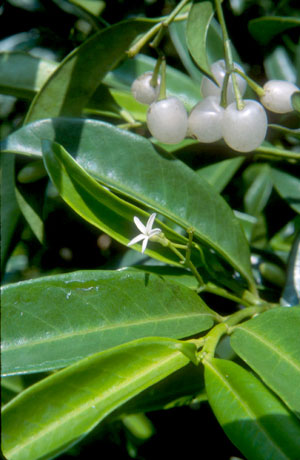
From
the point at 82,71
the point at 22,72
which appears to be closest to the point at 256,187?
the point at 82,71

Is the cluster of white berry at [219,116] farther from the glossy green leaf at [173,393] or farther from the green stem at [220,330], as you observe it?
the glossy green leaf at [173,393]

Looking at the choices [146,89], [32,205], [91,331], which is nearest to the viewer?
[91,331]

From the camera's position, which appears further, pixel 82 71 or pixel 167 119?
pixel 82 71

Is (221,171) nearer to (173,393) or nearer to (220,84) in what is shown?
(220,84)

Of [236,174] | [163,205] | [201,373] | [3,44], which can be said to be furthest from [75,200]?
[3,44]

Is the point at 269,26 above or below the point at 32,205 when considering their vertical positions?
above

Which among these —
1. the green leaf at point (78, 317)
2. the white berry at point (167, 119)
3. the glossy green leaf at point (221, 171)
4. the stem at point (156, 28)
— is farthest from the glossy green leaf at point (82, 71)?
the green leaf at point (78, 317)

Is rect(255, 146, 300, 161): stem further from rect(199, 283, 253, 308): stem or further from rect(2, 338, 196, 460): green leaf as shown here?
rect(2, 338, 196, 460): green leaf
